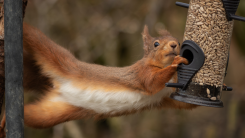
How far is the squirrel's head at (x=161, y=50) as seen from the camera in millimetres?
3094

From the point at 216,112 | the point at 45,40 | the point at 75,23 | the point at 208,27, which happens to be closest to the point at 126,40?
the point at 75,23

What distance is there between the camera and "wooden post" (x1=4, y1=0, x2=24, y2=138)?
82.6 inches

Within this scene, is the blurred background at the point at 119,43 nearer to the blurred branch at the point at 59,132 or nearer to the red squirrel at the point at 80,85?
the blurred branch at the point at 59,132

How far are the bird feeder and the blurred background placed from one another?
2.69m

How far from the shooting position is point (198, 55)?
2.71 m

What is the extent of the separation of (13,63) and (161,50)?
65.9 inches

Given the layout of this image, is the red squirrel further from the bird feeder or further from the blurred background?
the blurred background

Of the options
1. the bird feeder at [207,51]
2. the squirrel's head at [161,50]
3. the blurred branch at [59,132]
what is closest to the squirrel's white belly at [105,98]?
the squirrel's head at [161,50]

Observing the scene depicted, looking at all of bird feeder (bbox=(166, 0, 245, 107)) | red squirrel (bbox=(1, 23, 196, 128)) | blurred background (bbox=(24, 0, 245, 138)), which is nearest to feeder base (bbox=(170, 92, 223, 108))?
bird feeder (bbox=(166, 0, 245, 107))

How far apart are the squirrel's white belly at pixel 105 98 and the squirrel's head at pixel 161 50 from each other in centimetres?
38

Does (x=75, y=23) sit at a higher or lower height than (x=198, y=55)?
higher

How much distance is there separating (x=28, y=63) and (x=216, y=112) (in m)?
3.96

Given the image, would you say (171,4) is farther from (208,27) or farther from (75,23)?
(208,27)

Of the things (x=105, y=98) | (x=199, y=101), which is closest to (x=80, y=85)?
(x=105, y=98)
